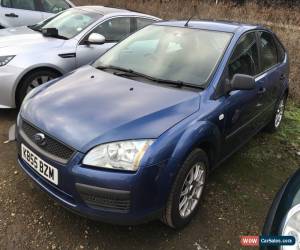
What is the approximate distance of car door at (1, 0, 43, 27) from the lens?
7.68 metres

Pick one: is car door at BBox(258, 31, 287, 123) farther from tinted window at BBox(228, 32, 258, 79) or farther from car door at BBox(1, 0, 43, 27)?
car door at BBox(1, 0, 43, 27)

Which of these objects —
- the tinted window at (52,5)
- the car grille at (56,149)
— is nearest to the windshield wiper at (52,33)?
the car grille at (56,149)

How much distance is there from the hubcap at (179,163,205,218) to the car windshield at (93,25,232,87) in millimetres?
745

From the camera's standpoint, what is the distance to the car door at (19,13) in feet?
25.2

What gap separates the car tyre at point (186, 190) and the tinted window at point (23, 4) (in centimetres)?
632

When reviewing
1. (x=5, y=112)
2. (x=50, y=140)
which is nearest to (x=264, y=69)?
(x=50, y=140)

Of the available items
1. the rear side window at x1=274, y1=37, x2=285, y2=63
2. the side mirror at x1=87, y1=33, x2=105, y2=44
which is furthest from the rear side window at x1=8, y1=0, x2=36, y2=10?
the rear side window at x1=274, y1=37, x2=285, y2=63

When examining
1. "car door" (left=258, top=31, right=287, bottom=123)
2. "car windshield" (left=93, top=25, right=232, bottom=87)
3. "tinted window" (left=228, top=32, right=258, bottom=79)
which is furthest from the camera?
"car door" (left=258, top=31, right=287, bottom=123)

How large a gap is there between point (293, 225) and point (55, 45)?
12.8 feet

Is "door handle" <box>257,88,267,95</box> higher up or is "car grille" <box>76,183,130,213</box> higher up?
"door handle" <box>257,88,267,95</box>

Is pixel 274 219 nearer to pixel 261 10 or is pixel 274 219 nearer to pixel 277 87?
pixel 277 87

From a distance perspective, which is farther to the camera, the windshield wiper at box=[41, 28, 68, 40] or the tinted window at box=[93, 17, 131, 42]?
the tinted window at box=[93, 17, 131, 42]

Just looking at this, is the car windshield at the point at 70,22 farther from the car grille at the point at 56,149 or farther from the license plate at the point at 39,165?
the car grille at the point at 56,149

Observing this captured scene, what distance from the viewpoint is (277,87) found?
4.45m
